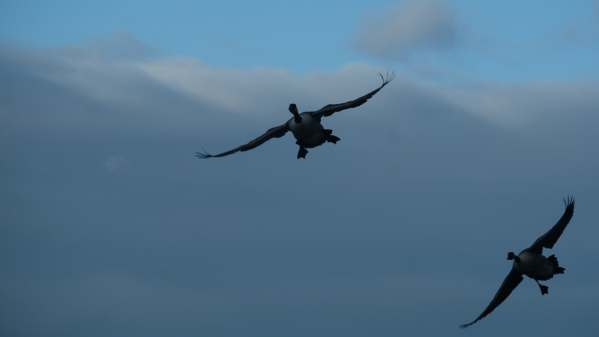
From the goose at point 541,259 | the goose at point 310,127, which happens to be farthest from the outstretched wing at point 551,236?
the goose at point 310,127

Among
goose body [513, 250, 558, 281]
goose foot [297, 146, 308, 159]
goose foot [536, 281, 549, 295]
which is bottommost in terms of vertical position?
goose foot [536, 281, 549, 295]

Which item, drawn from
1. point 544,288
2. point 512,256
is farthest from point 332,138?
point 544,288

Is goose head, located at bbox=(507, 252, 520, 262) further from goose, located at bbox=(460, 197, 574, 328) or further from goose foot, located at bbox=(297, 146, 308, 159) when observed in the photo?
goose foot, located at bbox=(297, 146, 308, 159)

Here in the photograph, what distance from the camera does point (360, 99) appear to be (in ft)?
224

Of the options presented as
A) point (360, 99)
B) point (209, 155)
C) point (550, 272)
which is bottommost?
point (550, 272)

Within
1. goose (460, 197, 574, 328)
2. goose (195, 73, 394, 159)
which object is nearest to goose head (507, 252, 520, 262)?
goose (460, 197, 574, 328)

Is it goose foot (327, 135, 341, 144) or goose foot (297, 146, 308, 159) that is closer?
goose foot (327, 135, 341, 144)

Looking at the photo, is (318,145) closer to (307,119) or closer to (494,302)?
(307,119)

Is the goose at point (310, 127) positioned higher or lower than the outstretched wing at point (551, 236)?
higher

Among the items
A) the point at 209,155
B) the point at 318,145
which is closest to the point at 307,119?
the point at 318,145

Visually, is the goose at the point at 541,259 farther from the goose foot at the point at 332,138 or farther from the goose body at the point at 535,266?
the goose foot at the point at 332,138

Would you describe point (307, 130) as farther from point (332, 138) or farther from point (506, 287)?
point (506, 287)

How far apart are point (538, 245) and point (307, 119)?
1810cm

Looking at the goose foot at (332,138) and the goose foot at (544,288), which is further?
the goose foot at (544,288)
